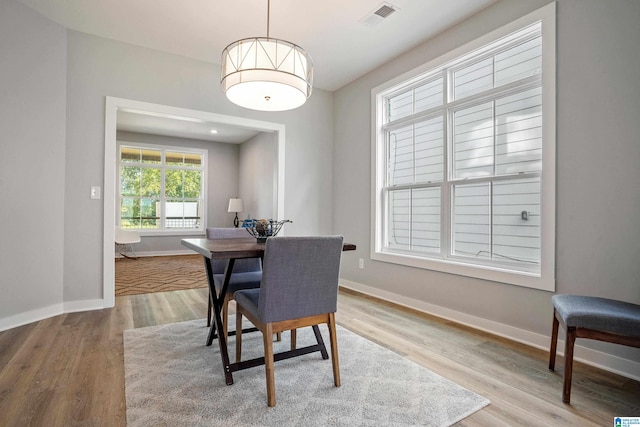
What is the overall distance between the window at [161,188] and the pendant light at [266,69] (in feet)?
20.4

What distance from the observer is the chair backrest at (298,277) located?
158 cm

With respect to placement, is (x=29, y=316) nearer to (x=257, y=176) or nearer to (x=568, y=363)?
(x=568, y=363)

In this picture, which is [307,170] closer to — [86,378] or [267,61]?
[267,61]

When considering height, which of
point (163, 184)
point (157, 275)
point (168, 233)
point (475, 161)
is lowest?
point (157, 275)

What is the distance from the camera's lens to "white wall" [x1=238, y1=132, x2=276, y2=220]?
6496 millimetres

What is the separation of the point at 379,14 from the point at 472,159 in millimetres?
1537

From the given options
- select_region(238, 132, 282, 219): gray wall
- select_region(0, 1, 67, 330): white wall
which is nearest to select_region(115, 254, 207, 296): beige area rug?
select_region(0, 1, 67, 330): white wall

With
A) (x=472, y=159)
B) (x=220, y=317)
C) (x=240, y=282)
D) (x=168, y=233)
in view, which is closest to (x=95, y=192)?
(x=240, y=282)

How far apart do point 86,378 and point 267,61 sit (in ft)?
6.83

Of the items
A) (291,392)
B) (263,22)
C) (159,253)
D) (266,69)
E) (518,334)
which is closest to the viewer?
(291,392)

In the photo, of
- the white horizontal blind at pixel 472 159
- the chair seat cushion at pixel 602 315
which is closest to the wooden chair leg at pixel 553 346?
the chair seat cushion at pixel 602 315

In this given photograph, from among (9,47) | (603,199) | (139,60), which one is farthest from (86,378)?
(603,199)

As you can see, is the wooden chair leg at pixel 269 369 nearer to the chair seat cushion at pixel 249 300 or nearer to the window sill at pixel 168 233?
the chair seat cushion at pixel 249 300

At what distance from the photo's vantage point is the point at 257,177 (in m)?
7.09
